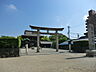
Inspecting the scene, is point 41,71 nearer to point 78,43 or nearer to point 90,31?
point 90,31

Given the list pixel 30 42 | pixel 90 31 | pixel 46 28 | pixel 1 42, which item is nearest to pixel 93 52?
pixel 90 31

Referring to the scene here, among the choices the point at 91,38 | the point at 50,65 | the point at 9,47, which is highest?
the point at 91,38

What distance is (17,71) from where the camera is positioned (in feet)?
25.4

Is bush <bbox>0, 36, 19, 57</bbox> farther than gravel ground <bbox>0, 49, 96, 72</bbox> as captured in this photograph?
Yes

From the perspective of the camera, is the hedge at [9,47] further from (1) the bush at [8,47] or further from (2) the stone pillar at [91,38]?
(2) the stone pillar at [91,38]

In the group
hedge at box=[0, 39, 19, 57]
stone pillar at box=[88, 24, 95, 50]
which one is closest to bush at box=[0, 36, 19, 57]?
hedge at box=[0, 39, 19, 57]

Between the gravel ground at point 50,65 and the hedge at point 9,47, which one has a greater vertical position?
the hedge at point 9,47

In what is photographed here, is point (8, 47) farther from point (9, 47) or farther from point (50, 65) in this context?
point (50, 65)

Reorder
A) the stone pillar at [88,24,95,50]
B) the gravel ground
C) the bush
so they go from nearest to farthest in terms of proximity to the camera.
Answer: the gravel ground
the stone pillar at [88,24,95,50]
the bush

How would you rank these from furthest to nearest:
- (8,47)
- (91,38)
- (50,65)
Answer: (8,47), (91,38), (50,65)

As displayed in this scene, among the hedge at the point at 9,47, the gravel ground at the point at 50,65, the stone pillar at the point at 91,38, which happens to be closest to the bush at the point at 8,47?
the hedge at the point at 9,47

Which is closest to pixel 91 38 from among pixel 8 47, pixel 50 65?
pixel 50 65

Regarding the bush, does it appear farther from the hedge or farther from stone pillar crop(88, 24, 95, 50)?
stone pillar crop(88, 24, 95, 50)

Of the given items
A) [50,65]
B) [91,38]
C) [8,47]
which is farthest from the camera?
[8,47]
